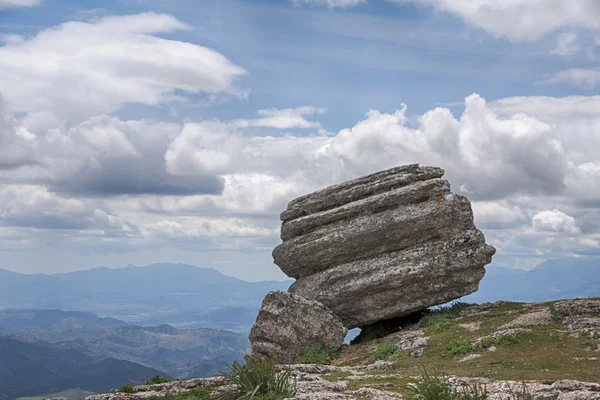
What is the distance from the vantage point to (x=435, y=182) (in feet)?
147

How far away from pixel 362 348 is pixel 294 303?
588 centimetres

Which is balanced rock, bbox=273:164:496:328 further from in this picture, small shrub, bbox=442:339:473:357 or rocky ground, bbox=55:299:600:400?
small shrub, bbox=442:339:473:357

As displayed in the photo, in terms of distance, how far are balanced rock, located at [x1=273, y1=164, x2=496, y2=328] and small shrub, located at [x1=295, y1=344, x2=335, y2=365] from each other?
458 centimetres

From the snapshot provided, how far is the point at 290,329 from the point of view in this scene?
40344 mm

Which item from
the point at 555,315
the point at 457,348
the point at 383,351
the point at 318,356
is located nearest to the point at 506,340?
the point at 457,348

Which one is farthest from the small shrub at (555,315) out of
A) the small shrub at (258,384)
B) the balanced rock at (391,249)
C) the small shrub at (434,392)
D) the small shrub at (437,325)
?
the small shrub at (258,384)

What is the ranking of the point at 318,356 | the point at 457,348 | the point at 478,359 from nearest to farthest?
the point at 478,359
the point at 457,348
the point at 318,356

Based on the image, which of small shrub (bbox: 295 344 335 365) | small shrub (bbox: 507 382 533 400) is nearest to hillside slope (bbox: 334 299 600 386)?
small shrub (bbox: 295 344 335 365)

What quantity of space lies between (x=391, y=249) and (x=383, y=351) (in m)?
10.2

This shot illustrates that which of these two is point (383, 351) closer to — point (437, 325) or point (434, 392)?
point (437, 325)

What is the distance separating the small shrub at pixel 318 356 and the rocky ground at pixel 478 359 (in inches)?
26.9

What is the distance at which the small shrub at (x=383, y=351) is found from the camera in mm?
35969

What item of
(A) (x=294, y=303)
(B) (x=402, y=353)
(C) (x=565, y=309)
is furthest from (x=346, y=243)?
(C) (x=565, y=309)

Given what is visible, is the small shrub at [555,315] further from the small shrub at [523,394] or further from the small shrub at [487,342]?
the small shrub at [523,394]
